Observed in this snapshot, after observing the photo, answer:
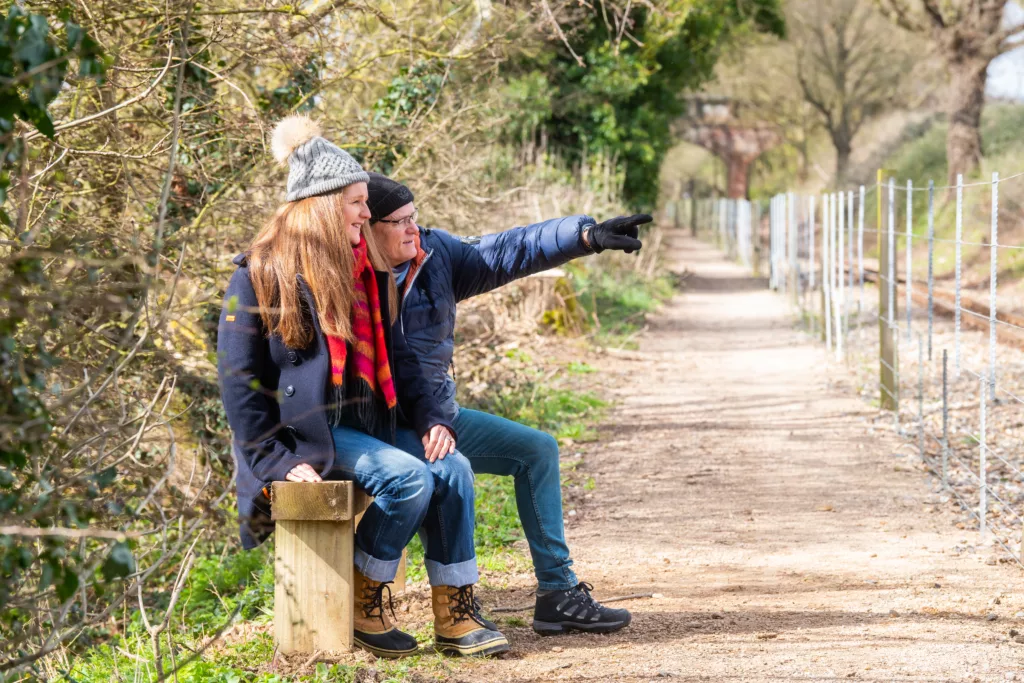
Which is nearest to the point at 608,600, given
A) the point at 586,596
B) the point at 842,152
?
the point at 586,596

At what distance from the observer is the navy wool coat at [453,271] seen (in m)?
4.33

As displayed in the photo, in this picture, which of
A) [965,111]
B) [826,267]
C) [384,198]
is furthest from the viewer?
[965,111]

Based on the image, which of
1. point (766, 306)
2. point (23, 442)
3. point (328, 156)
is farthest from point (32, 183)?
point (766, 306)

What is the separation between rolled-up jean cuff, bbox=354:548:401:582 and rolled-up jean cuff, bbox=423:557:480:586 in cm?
15

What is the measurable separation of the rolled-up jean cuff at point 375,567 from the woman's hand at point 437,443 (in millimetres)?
387

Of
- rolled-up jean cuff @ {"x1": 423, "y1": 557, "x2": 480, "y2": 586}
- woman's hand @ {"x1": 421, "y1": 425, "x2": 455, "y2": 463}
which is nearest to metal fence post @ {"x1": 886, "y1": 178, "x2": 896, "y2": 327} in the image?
woman's hand @ {"x1": 421, "y1": 425, "x2": 455, "y2": 463}

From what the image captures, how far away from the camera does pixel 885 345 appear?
986 cm

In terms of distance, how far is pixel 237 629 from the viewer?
5.06m

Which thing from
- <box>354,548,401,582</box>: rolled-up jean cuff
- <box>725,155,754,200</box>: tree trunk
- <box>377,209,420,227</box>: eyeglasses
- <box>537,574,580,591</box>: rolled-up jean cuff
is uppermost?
<box>725,155,754,200</box>: tree trunk

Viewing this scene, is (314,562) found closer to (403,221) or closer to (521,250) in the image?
(403,221)

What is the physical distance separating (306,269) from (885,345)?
700 cm

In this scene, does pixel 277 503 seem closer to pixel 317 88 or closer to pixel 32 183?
pixel 32 183

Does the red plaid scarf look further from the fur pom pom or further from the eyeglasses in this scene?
the fur pom pom

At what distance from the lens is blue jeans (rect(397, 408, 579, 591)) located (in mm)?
4492
